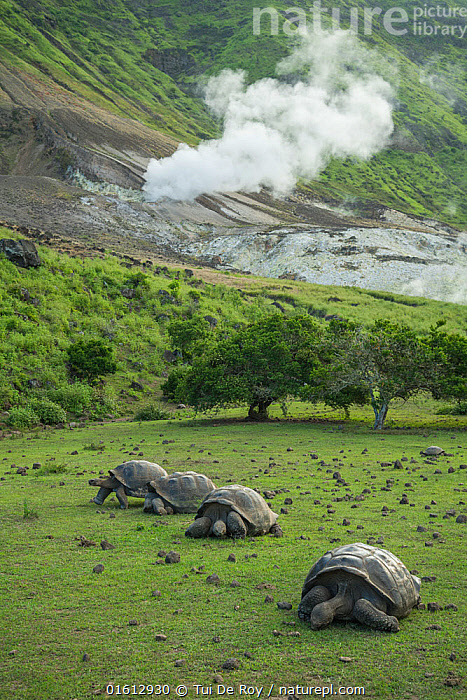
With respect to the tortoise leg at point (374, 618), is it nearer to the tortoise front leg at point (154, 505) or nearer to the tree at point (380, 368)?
the tortoise front leg at point (154, 505)

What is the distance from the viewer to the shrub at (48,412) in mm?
32938

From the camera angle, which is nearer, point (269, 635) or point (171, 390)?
point (269, 635)

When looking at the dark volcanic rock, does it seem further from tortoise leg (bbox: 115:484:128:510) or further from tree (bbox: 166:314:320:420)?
tortoise leg (bbox: 115:484:128:510)

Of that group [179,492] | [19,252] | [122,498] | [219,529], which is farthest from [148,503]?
[19,252]

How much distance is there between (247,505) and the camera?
412 inches

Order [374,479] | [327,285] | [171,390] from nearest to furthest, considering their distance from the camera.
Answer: [374,479], [171,390], [327,285]

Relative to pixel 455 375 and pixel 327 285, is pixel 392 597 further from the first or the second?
pixel 327 285

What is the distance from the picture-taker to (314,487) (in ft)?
49.5

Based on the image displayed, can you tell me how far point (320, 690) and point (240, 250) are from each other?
10677cm

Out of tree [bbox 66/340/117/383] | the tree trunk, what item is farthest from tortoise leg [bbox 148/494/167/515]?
tree [bbox 66/340/117/383]

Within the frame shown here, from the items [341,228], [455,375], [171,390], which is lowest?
[171,390]

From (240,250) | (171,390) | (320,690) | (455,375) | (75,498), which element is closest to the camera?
(320,690)

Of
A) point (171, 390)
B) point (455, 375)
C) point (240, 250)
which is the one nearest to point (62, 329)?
point (171, 390)

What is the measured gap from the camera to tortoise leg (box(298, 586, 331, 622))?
6766 millimetres
